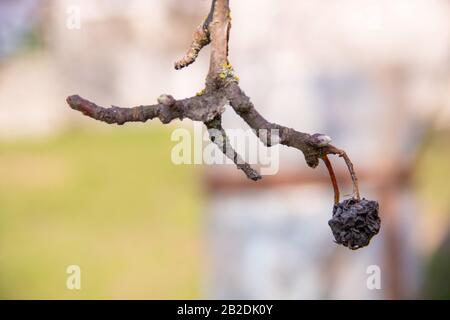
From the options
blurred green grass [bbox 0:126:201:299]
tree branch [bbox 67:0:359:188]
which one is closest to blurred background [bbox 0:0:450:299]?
blurred green grass [bbox 0:126:201:299]

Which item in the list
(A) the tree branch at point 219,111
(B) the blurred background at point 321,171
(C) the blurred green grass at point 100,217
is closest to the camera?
(A) the tree branch at point 219,111

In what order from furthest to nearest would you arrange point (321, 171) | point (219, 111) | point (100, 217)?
point (100, 217) < point (321, 171) < point (219, 111)

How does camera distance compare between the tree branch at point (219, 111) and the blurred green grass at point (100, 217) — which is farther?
the blurred green grass at point (100, 217)

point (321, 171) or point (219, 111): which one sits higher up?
point (321, 171)

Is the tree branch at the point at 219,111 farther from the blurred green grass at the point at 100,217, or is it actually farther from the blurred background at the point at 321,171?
the blurred green grass at the point at 100,217

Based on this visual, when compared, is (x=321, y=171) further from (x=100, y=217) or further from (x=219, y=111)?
(x=100, y=217)

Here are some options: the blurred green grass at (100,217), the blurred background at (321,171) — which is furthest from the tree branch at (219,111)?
the blurred green grass at (100,217)

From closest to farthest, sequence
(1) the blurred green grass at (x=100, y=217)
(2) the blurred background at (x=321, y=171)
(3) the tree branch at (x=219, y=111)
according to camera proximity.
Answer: (3) the tree branch at (x=219, y=111) → (2) the blurred background at (x=321, y=171) → (1) the blurred green grass at (x=100, y=217)

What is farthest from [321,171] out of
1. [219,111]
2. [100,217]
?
[100,217]

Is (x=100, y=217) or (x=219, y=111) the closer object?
(x=219, y=111)
